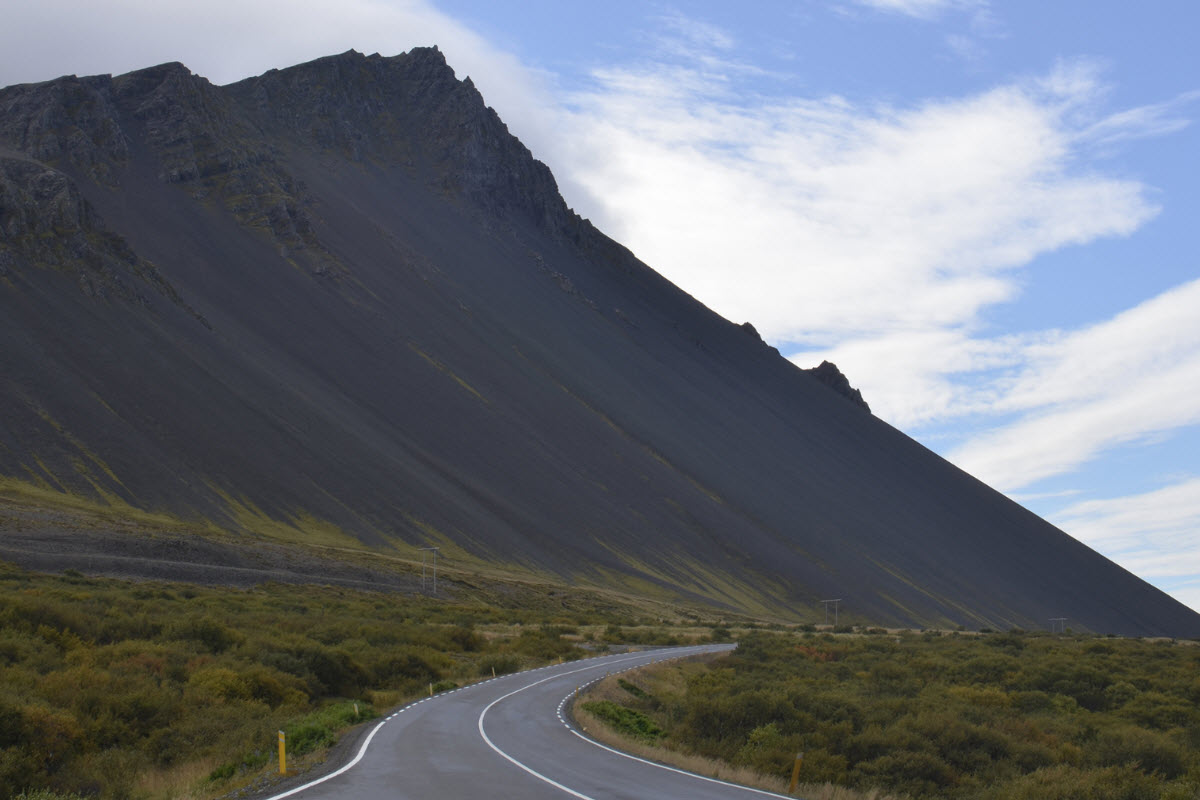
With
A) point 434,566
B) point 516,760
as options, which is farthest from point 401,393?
point 516,760

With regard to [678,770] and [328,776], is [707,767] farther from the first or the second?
[328,776]

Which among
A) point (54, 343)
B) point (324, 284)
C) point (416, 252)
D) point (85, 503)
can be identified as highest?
point (416, 252)

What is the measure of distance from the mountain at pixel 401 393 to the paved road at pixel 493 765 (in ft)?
178

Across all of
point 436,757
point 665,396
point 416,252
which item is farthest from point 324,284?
point 436,757

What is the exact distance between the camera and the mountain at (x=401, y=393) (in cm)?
8156

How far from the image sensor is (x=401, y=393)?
11044cm

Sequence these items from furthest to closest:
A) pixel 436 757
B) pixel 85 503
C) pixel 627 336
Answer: pixel 627 336
pixel 85 503
pixel 436 757

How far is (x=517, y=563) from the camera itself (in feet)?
280

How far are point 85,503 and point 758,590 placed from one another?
63.6m

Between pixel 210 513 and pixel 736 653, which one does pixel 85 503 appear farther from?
pixel 736 653

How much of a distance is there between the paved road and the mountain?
5421cm

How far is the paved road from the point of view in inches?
530

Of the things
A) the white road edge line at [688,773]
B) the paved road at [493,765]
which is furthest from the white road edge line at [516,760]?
the white road edge line at [688,773]

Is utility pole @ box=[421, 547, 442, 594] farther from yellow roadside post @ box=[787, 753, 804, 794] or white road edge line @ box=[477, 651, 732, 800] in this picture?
yellow roadside post @ box=[787, 753, 804, 794]
